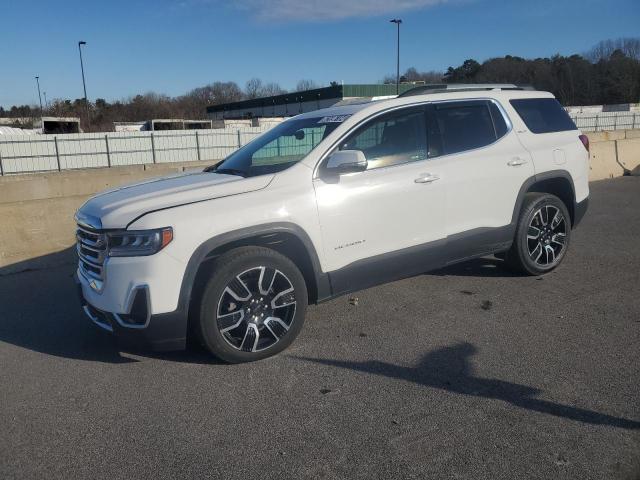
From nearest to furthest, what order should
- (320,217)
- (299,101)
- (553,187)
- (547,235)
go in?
(320,217) → (547,235) → (553,187) → (299,101)

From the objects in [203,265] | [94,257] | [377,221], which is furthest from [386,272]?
[94,257]

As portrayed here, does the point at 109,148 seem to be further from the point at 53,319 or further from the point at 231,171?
the point at 231,171

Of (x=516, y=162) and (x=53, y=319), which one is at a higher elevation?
(x=516, y=162)

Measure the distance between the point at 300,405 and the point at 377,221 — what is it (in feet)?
5.48

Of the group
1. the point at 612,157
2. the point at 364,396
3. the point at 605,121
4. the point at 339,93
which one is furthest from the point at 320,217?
the point at 339,93

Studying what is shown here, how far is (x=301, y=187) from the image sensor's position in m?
4.11

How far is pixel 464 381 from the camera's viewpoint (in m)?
3.55

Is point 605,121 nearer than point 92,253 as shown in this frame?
No

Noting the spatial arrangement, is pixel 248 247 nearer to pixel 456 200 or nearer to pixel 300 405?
pixel 300 405

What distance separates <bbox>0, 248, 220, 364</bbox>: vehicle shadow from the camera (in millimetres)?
4289

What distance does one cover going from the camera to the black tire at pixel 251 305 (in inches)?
149

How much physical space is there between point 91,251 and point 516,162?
3888 mm

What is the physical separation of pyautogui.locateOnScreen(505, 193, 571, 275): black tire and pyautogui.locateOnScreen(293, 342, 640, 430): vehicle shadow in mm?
1771

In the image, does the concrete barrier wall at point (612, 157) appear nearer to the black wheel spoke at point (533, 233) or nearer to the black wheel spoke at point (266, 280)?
the black wheel spoke at point (533, 233)
